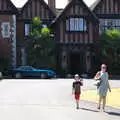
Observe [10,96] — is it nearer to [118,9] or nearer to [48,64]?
[48,64]

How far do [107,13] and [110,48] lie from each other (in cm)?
Result: 412

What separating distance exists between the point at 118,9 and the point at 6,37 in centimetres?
1152

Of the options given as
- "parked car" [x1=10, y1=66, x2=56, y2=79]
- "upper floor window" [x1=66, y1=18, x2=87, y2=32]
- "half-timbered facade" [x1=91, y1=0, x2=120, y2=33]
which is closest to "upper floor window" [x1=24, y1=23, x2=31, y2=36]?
"upper floor window" [x1=66, y1=18, x2=87, y2=32]

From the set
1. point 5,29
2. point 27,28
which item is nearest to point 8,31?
point 5,29

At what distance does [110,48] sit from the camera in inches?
1937

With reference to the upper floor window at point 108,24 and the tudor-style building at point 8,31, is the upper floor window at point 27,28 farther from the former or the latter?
the upper floor window at point 108,24

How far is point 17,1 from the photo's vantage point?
54.2 m

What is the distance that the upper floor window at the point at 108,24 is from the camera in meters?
51.4

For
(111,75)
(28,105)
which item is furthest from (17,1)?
(28,105)

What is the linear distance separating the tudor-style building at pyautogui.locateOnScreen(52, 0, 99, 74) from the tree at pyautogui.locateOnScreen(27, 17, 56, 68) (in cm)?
145

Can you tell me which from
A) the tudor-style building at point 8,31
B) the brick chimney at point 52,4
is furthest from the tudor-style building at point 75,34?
the tudor-style building at point 8,31

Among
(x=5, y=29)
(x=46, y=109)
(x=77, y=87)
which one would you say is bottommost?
(x=46, y=109)

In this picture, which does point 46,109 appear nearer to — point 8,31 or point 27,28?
point 8,31

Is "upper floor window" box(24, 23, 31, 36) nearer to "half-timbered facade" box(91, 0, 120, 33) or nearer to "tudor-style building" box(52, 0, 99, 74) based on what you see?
"tudor-style building" box(52, 0, 99, 74)
